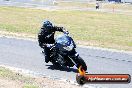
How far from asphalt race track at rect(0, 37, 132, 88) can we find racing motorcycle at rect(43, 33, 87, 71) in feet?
1.27

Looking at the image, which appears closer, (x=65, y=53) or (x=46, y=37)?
(x=65, y=53)

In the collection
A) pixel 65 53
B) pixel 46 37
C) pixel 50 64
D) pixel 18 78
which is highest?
pixel 46 37

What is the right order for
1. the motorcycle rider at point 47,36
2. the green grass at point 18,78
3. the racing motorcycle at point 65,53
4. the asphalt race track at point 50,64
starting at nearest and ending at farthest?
the green grass at point 18,78, the racing motorcycle at point 65,53, the asphalt race track at point 50,64, the motorcycle rider at point 47,36

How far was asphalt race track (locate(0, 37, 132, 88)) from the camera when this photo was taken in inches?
573

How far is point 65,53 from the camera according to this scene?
14.3m

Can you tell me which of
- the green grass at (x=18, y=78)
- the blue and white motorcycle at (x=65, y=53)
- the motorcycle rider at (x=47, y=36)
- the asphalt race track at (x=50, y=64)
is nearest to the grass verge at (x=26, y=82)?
the green grass at (x=18, y=78)

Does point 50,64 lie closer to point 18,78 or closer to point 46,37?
point 46,37

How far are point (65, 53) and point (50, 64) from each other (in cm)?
200

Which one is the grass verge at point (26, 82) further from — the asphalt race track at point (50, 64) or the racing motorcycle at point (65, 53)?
the racing motorcycle at point (65, 53)

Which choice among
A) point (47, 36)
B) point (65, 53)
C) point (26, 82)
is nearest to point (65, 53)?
point (65, 53)

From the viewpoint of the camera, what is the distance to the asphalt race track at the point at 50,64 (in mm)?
14559

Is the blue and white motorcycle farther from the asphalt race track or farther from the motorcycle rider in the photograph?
the asphalt race track

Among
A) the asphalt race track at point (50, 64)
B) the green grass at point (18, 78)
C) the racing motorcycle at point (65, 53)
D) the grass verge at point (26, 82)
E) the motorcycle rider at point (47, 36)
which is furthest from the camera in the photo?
the motorcycle rider at point (47, 36)

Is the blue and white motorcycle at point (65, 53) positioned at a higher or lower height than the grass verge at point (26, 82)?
higher
